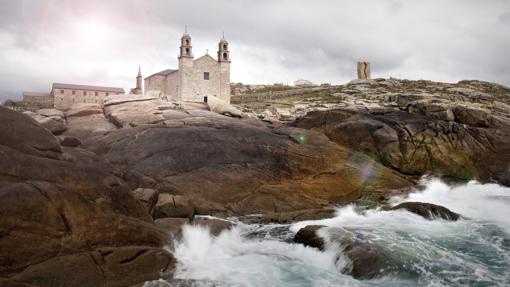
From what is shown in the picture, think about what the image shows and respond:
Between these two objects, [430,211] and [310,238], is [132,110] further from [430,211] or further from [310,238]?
[430,211]

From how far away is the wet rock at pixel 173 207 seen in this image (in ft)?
57.0

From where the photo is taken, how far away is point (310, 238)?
631 inches

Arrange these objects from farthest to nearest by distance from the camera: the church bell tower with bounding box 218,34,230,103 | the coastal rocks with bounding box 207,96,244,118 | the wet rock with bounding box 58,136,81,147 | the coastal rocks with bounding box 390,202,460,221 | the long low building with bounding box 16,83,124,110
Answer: the long low building with bounding box 16,83,124,110 < the church bell tower with bounding box 218,34,230,103 < the coastal rocks with bounding box 207,96,244,118 < the wet rock with bounding box 58,136,81,147 < the coastal rocks with bounding box 390,202,460,221

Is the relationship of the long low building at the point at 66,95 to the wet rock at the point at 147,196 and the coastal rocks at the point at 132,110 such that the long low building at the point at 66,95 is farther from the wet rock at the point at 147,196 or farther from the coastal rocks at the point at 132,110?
the wet rock at the point at 147,196

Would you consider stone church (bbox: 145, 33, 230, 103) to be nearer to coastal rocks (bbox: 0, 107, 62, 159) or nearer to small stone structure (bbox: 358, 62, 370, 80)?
coastal rocks (bbox: 0, 107, 62, 159)

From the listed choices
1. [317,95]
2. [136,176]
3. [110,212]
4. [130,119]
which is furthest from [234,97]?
[110,212]

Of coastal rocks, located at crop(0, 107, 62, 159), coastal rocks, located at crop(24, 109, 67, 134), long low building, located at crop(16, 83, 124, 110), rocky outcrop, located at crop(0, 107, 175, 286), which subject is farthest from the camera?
long low building, located at crop(16, 83, 124, 110)

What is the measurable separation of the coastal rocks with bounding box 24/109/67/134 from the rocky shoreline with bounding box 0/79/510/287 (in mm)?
222

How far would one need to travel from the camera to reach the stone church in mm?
62906

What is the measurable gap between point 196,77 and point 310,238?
50880 millimetres

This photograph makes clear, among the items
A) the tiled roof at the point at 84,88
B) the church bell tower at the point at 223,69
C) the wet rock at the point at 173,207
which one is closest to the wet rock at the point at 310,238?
the wet rock at the point at 173,207

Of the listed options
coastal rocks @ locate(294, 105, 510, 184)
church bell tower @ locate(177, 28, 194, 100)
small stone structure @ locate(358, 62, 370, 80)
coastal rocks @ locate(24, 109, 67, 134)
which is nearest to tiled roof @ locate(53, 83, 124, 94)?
church bell tower @ locate(177, 28, 194, 100)

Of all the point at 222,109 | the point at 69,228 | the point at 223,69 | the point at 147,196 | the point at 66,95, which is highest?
the point at 223,69

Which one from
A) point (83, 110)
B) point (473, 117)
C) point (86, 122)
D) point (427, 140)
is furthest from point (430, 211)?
point (83, 110)
